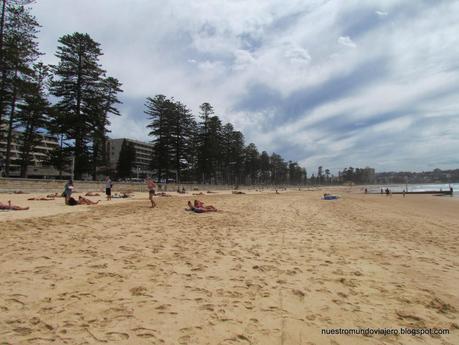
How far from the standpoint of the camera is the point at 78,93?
3173 centimetres

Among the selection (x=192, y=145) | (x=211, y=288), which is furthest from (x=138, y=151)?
(x=211, y=288)

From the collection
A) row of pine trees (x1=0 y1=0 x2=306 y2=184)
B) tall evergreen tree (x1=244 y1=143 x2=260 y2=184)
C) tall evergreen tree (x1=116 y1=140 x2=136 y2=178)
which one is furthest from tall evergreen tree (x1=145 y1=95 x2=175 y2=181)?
tall evergreen tree (x1=244 y1=143 x2=260 y2=184)

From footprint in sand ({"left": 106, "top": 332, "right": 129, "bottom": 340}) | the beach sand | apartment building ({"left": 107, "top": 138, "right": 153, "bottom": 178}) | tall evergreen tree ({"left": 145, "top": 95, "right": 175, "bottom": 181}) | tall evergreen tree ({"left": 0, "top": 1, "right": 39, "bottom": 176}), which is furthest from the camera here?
apartment building ({"left": 107, "top": 138, "right": 153, "bottom": 178})

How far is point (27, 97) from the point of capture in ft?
92.9

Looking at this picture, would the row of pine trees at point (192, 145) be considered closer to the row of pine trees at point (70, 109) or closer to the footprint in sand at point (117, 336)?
the row of pine trees at point (70, 109)

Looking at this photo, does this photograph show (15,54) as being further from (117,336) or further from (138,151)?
(138,151)

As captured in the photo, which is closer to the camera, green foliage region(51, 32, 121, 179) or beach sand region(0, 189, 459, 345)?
beach sand region(0, 189, 459, 345)

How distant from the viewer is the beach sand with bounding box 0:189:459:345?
2.91 metres

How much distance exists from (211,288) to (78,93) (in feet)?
111

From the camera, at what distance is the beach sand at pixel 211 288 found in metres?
2.91

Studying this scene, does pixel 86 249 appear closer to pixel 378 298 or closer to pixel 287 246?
pixel 287 246

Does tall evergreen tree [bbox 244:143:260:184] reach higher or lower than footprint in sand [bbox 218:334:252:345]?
higher

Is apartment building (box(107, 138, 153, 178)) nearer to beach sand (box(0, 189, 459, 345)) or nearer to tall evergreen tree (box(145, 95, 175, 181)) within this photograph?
tall evergreen tree (box(145, 95, 175, 181))

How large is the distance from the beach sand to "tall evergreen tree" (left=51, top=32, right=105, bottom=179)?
2651 centimetres
